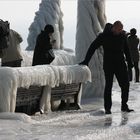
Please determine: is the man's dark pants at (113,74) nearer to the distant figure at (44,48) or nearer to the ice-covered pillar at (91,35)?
the distant figure at (44,48)

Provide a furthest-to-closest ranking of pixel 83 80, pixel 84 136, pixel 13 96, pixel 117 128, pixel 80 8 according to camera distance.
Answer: pixel 80 8 < pixel 83 80 < pixel 13 96 < pixel 117 128 < pixel 84 136

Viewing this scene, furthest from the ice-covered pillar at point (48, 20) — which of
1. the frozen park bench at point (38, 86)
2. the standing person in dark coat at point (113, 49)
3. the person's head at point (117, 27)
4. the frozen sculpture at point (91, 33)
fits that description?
the person's head at point (117, 27)

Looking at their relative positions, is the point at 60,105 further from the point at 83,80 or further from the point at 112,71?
the point at 112,71

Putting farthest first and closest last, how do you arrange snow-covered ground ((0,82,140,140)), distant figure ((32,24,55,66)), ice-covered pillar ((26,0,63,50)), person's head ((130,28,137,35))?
1. ice-covered pillar ((26,0,63,50))
2. person's head ((130,28,137,35))
3. distant figure ((32,24,55,66))
4. snow-covered ground ((0,82,140,140))

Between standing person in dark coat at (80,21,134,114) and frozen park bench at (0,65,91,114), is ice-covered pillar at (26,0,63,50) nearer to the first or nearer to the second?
frozen park bench at (0,65,91,114)

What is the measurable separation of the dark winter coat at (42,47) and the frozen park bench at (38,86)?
2.34 ft

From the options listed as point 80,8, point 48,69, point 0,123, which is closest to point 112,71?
point 48,69

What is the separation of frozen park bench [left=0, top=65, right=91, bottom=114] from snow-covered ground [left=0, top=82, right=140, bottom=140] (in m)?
0.35

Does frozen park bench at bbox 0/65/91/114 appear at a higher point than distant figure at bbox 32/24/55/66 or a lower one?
lower

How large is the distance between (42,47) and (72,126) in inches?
151

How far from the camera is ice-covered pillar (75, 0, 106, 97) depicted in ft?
57.3

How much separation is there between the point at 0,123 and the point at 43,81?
2.78 metres

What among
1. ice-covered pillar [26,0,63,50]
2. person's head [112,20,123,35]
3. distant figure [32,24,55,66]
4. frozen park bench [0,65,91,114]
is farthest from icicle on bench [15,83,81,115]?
ice-covered pillar [26,0,63,50]

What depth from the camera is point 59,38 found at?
37594 mm
